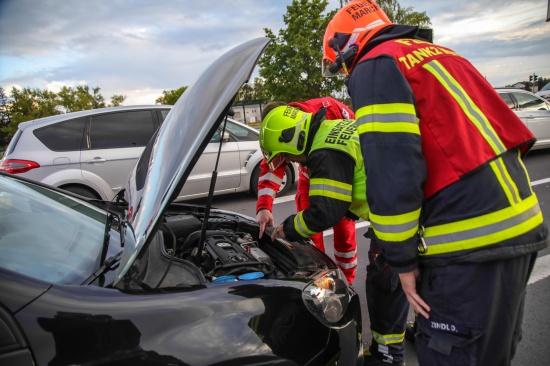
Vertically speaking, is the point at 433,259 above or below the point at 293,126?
below

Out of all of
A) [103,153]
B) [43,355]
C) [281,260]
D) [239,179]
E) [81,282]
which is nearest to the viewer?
[43,355]

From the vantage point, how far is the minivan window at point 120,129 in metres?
5.09

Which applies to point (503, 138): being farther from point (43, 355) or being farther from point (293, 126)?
point (43, 355)

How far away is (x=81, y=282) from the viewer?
132cm

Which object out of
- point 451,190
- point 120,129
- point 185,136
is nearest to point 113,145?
point 120,129

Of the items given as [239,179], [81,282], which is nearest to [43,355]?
[81,282]

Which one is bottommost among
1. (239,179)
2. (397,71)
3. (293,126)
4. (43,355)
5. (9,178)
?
(239,179)

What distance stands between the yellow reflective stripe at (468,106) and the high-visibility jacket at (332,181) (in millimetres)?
765

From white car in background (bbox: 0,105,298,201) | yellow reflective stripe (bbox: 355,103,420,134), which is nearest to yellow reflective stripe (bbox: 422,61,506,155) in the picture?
yellow reflective stripe (bbox: 355,103,420,134)

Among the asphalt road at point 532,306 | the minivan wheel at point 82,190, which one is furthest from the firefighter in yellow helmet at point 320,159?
the minivan wheel at point 82,190

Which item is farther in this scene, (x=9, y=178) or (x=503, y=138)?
(x=9, y=178)

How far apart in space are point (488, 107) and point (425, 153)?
0.86 ft

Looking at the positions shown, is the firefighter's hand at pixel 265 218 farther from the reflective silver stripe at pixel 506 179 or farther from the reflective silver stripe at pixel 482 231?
the reflective silver stripe at pixel 506 179

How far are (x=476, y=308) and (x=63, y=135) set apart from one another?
516 centimetres
